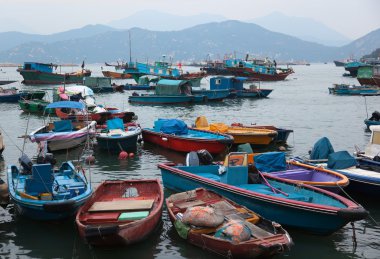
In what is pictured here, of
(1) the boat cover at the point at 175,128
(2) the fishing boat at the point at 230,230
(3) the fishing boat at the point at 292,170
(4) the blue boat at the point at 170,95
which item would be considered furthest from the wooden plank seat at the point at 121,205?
(4) the blue boat at the point at 170,95

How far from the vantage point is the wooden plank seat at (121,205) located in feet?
44.0

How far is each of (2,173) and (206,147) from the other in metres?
9.76

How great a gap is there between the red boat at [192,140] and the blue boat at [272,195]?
5.95 meters

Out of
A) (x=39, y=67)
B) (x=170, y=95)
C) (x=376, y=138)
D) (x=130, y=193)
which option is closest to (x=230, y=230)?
(x=130, y=193)

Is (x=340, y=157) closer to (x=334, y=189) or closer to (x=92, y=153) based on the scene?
(x=334, y=189)

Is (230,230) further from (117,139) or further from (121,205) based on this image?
(117,139)

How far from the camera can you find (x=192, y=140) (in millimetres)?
23859

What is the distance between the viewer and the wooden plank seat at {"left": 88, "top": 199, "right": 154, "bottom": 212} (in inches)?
528

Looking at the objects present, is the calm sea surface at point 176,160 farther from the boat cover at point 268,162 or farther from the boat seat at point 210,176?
the boat cover at point 268,162

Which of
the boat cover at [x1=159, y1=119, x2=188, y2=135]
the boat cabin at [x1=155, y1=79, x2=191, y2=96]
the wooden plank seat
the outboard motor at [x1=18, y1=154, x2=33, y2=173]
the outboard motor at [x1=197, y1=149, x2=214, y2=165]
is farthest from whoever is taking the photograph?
the boat cabin at [x1=155, y1=79, x2=191, y2=96]

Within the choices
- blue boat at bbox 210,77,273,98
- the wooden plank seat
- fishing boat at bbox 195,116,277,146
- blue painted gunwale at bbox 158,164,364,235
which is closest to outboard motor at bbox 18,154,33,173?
the wooden plank seat

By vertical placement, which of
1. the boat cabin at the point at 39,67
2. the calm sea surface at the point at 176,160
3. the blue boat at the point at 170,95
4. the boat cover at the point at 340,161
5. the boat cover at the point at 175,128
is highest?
the boat cabin at the point at 39,67

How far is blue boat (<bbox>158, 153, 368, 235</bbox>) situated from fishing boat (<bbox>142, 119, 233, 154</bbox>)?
19.7ft

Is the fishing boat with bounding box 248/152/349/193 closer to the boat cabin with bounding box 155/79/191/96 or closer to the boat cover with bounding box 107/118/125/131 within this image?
the boat cover with bounding box 107/118/125/131
